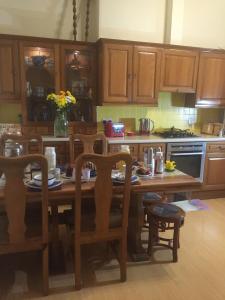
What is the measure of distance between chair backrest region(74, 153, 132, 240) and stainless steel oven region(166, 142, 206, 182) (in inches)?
74.2

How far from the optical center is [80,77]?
3725 millimetres

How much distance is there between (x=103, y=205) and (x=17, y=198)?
0.57m

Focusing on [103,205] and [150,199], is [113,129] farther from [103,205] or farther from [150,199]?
[103,205]

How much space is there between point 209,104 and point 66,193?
293cm

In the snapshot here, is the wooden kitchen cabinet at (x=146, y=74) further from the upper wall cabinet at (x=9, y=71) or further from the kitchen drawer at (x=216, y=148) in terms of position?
the upper wall cabinet at (x=9, y=71)

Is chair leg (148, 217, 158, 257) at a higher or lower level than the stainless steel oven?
lower

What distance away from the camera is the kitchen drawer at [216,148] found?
3771 mm

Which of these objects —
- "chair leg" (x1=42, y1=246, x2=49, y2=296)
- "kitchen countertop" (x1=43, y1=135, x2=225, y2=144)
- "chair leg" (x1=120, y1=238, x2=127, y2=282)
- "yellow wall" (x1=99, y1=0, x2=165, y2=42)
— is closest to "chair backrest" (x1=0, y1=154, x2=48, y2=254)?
"chair leg" (x1=42, y1=246, x2=49, y2=296)

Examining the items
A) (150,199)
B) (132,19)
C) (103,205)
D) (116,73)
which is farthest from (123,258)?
(132,19)

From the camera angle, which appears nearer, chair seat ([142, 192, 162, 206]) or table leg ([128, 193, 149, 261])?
table leg ([128, 193, 149, 261])

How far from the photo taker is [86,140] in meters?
2.69

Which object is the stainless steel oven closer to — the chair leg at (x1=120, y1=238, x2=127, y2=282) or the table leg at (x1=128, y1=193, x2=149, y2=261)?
the table leg at (x1=128, y1=193, x2=149, y2=261)

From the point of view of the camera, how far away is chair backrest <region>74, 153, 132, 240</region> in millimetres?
1702

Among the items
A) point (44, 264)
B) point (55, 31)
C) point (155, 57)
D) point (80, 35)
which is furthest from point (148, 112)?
point (44, 264)
